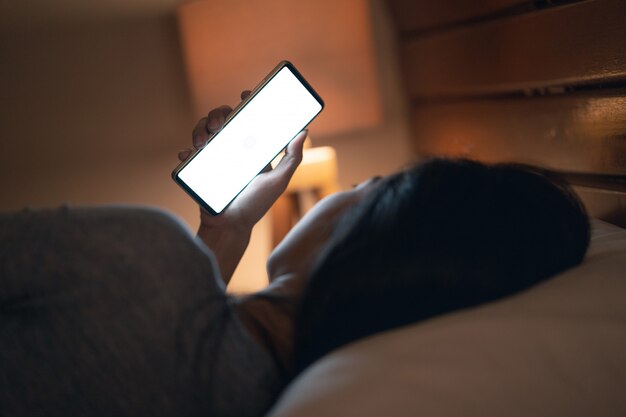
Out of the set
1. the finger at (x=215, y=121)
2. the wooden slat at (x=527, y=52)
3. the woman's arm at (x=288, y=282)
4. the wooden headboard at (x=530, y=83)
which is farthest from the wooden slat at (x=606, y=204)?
the finger at (x=215, y=121)

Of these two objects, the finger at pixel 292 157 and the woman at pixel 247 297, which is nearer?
the woman at pixel 247 297

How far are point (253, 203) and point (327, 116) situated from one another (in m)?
0.62

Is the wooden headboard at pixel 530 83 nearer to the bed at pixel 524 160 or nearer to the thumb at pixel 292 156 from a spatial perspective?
the bed at pixel 524 160

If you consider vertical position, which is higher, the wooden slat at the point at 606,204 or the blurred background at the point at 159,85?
the blurred background at the point at 159,85

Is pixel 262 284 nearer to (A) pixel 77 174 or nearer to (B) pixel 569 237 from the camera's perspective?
(A) pixel 77 174

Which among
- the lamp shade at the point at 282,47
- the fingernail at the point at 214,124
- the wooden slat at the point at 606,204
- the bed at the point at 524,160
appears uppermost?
the lamp shade at the point at 282,47

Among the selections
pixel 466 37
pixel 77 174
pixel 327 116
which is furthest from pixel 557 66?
pixel 77 174

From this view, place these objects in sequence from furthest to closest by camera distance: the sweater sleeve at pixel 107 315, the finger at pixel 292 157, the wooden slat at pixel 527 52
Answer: the finger at pixel 292 157, the wooden slat at pixel 527 52, the sweater sleeve at pixel 107 315

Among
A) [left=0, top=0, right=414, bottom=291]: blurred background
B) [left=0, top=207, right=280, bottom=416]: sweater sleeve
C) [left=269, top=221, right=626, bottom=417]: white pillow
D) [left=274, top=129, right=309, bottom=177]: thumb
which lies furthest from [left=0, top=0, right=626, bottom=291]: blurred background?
[left=0, top=207, right=280, bottom=416]: sweater sleeve

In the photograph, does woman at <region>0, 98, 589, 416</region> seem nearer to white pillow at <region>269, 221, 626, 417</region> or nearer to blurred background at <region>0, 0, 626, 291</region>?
white pillow at <region>269, 221, 626, 417</region>

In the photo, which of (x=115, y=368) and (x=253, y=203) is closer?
(x=115, y=368)

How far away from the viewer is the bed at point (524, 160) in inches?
23.7

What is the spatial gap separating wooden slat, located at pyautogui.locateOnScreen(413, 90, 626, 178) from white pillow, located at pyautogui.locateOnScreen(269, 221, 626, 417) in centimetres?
38

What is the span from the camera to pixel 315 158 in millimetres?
1546
